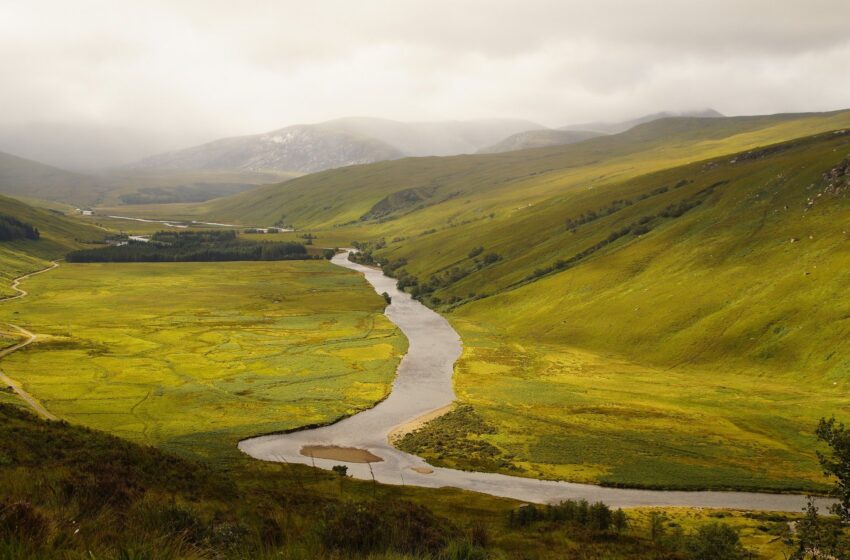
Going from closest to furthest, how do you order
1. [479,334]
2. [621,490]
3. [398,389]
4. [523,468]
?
1. [621,490]
2. [523,468]
3. [398,389]
4. [479,334]

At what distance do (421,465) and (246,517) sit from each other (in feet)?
167

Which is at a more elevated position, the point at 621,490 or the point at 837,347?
the point at 837,347

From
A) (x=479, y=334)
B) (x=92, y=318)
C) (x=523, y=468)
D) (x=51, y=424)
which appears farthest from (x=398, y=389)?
(x=92, y=318)

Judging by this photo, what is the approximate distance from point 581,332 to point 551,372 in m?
29.7

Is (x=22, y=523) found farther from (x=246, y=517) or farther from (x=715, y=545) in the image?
(x=715, y=545)

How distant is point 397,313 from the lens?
189 meters

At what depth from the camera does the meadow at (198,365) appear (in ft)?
285

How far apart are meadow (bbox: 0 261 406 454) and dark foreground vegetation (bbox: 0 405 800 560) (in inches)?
845

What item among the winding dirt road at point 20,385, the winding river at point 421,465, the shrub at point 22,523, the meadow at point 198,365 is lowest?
the winding river at point 421,465

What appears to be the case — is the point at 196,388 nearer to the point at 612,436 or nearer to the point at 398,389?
the point at 398,389

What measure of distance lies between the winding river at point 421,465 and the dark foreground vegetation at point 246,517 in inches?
246

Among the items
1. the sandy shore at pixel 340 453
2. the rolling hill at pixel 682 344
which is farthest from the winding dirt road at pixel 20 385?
the rolling hill at pixel 682 344

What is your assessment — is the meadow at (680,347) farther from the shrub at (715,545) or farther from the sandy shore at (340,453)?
the shrub at (715,545)

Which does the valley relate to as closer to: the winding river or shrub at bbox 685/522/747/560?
the winding river
